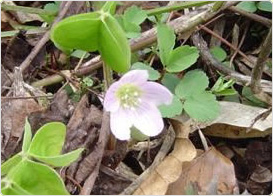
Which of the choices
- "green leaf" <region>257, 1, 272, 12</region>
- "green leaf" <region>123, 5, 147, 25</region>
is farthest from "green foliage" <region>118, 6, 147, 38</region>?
"green leaf" <region>257, 1, 272, 12</region>

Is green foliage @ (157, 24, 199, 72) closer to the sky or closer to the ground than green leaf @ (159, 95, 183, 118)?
closer to the sky

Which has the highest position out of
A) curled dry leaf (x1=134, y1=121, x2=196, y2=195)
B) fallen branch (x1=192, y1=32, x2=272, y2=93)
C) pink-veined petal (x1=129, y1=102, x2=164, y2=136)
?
pink-veined petal (x1=129, y1=102, x2=164, y2=136)

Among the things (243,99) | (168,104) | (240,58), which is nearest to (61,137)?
(168,104)

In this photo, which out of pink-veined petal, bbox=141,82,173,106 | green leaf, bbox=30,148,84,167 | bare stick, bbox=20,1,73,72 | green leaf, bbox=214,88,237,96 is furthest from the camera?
bare stick, bbox=20,1,73,72

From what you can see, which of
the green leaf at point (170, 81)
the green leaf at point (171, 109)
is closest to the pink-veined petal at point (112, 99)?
the green leaf at point (171, 109)

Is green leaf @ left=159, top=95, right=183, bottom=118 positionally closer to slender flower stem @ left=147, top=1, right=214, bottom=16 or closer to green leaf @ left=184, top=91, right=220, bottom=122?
green leaf @ left=184, top=91, right=220, bottom=122

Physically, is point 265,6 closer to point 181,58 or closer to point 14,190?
point 181,58

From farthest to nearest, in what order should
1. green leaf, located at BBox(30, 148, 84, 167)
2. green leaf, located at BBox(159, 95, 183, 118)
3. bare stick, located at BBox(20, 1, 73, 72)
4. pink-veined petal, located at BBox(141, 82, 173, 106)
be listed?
bare stick, located at BBox(20, 1, 73, 72) → green leaf, located at BBox(159, 95, 183, 118) → pink-veined petal, located at BBox(141, 82, 173, 106) → green leaf, located at BBox(30, 148, 84, 167)

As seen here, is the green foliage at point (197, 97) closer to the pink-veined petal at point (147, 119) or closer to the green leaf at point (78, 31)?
the pink-veined petal at point (147, 119)
